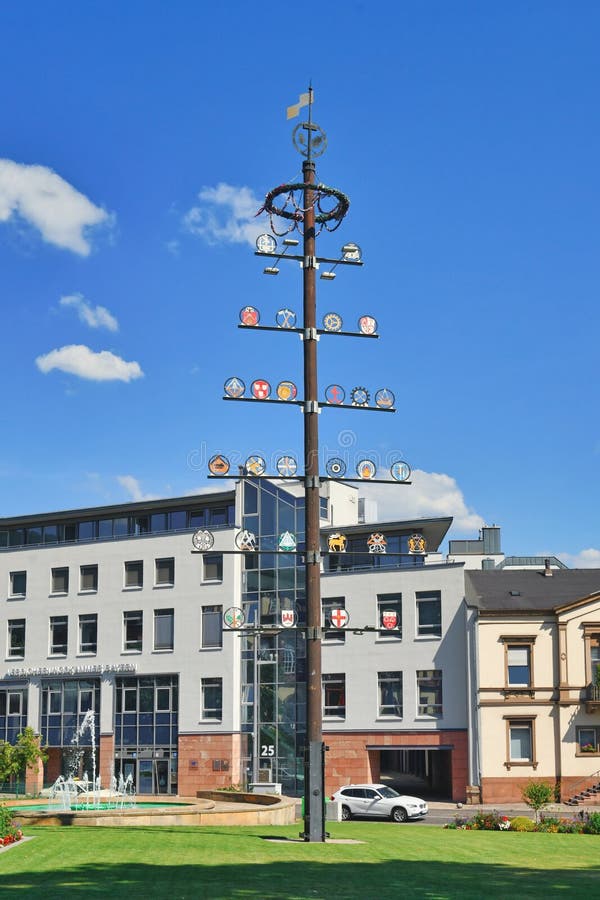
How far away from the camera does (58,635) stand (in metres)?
66.2

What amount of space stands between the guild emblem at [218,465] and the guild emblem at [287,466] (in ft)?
4.65

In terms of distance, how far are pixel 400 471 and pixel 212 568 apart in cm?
3489

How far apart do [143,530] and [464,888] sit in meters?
49.9

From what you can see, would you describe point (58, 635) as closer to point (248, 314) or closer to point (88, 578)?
point (88, 578)

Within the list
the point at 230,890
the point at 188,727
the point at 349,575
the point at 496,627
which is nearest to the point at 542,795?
the point at 496,627

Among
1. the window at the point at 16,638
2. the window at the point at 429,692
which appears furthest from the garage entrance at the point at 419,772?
the window at the point at 16,638

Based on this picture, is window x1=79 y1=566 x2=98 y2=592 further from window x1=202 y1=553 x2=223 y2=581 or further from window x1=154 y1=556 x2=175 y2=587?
window x1=202 y1=553 x2=223 y2=581

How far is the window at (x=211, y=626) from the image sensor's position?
61.2 metres

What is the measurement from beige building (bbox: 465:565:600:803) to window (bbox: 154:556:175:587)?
1745 cm

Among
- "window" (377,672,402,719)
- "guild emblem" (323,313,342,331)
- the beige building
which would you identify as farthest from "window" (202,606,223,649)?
"guild emblem" (323,313,342,331)

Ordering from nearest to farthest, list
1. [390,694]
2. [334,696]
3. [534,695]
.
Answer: [534,695], [390,694], [334,696]

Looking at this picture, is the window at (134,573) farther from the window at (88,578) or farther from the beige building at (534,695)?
the beige building at (534,695)

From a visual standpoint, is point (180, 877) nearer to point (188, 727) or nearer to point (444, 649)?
point (444, 649)

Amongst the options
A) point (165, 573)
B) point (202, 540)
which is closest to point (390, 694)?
point (165, 573)
